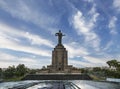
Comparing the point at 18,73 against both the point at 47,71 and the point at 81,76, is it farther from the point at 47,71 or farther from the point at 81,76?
the point at 81,76

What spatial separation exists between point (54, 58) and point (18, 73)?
1126cm

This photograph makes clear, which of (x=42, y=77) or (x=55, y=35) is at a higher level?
(x=55, y=35)

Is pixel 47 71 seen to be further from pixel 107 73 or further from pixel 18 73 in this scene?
pixel 107 73

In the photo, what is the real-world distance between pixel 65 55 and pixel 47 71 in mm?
6802

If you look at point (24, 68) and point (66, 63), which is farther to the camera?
point (24, 68)

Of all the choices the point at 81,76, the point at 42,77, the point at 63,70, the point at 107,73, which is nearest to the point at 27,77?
the point at 42,77

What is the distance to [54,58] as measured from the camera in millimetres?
58938

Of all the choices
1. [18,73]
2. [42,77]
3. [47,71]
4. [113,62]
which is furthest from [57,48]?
[113,62]

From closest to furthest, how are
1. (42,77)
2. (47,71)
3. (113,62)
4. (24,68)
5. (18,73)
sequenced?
(42,77), (47,71), (18,73), (24,68), (113,62)

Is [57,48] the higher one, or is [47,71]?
[57,48]

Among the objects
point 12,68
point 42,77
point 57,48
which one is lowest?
point 42,77

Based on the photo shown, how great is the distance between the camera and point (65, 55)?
194ft

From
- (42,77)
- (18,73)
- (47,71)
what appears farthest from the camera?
(18,73)

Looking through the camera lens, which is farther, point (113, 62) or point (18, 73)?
point (113, 62)
